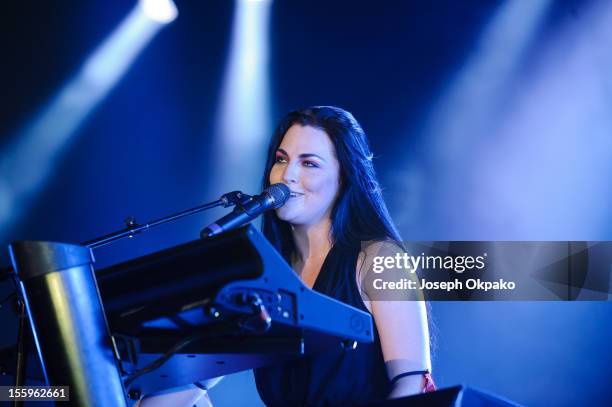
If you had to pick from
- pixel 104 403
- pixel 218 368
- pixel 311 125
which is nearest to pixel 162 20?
pixel 311 125

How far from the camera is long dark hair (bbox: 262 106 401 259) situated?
7.50ft

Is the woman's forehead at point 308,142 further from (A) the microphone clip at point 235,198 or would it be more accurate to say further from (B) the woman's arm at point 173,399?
(B) the woman's arm at point 173,399

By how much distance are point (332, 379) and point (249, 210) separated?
708 millimetres

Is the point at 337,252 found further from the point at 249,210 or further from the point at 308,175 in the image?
the point at 249,210

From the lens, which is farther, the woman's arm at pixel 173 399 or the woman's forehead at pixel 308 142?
the woman's forehead at pixel 308 142

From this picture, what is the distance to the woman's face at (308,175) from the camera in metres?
2.30

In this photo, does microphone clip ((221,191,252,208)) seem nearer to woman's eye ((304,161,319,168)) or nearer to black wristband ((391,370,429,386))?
black wristband ((391,370,429,386))

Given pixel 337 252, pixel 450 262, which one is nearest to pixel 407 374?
pixel 337 252

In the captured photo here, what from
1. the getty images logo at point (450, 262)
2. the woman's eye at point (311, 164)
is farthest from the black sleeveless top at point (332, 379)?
the getty images logo at point (450, 262)

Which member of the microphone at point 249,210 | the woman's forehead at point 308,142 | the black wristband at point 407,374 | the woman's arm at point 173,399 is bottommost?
the black wristband at point 407,374

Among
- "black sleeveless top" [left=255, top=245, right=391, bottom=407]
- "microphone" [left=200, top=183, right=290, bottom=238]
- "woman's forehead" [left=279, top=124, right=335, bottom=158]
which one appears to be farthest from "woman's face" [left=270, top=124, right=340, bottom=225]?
"microphone" [left=200, top=183, right=290, bottom=238]

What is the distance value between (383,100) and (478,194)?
0.65 meters

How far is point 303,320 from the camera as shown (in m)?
1.01

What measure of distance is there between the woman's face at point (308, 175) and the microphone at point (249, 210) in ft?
2.27
